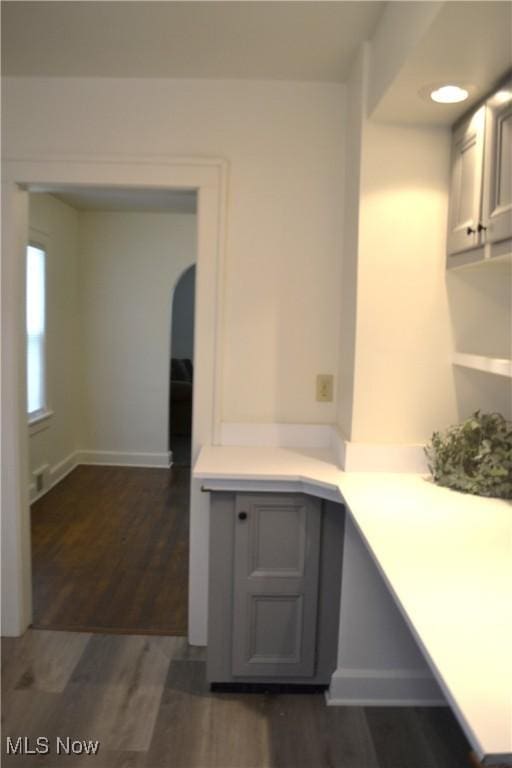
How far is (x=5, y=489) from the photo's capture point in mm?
2658

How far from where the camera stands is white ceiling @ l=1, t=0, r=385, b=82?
6.44 feet

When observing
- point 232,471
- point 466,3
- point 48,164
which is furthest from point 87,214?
point 466,3

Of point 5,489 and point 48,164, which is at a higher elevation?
point 48,164

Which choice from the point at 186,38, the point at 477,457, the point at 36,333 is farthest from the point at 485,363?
the point at 36,333

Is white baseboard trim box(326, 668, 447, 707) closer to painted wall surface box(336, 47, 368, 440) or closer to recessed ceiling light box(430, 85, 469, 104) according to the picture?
painted wall surface box(336, 47, 368, 440)

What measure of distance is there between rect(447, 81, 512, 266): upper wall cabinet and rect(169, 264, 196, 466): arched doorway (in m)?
3.86

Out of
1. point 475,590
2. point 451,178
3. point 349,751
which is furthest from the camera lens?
point 451,178

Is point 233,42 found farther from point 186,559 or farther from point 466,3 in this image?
point 186,559

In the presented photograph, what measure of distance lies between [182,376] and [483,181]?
592 cm

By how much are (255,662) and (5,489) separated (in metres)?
1.30

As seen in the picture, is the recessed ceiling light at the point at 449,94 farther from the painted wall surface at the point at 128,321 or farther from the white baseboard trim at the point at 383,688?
the painted wall surface at the point at 128,321

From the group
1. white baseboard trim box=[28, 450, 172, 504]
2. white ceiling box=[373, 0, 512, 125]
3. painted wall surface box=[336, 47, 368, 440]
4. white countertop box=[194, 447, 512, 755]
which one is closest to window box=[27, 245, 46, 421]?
white baseboard trim box=[28, 450, 172, 504]

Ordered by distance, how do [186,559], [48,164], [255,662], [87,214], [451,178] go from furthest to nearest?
1. [87,214]
2. [186,559]
3. [48,164]
4. [255,662]
5. [451,178]

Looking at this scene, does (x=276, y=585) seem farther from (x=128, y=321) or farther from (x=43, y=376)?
(x=128, y=321)
